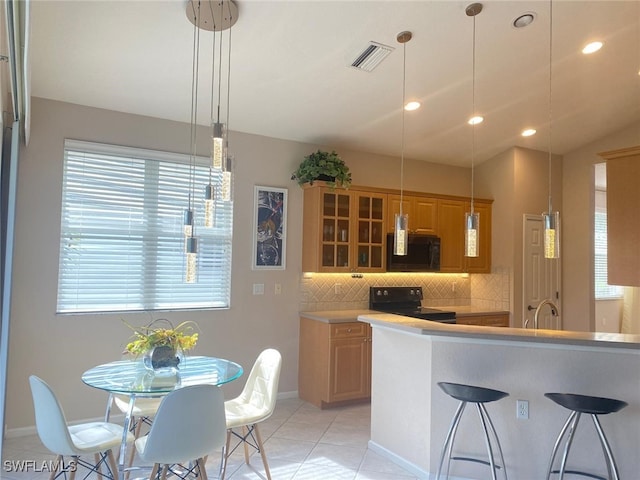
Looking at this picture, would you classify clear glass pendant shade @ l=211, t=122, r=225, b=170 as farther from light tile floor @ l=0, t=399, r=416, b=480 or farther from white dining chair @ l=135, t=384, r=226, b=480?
light tile floor @ l=0, t=399, r=416, b=480

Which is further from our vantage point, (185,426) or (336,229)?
(336,229)

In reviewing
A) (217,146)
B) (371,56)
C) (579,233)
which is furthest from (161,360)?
(579,233)

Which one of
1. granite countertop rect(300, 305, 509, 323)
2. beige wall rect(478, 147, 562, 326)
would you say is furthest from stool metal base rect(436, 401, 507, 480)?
beige wall rect(478, 147, 562, 326)

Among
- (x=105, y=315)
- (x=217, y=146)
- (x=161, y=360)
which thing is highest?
(x=217, y=146)

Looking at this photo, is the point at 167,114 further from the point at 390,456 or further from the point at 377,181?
the point at 390,456

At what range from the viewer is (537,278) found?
5.58 meters

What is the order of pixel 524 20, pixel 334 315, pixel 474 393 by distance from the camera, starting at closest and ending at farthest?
1. pixel 474 393
2. pixel 524 20
3. pixel 334 315

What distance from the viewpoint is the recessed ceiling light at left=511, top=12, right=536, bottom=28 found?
3172 millimetres

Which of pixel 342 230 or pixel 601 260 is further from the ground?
pixel 342 230

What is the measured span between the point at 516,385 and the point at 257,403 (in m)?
1.68

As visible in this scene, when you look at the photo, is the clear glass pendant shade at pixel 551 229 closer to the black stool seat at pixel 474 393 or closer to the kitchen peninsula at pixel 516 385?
the kitchen peninsula at pixel 516 385

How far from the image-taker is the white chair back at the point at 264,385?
112 inches

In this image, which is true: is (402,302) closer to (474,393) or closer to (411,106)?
(411,106)

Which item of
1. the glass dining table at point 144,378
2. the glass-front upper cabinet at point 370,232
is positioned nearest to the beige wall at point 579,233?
the glass-front upper cabinet at point 370,232
